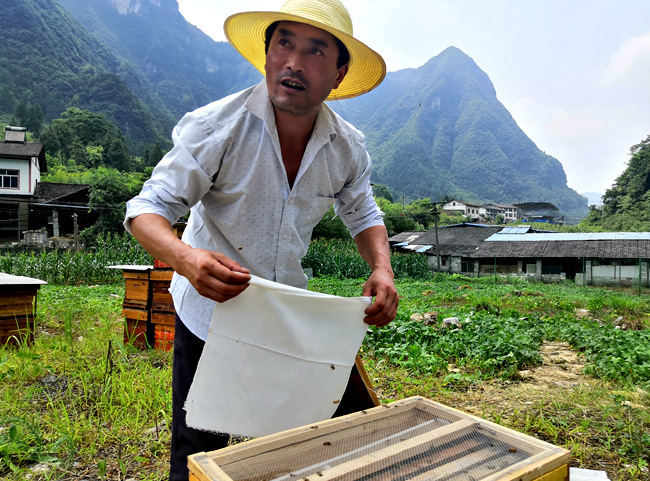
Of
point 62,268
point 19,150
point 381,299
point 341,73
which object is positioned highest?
point 19,150

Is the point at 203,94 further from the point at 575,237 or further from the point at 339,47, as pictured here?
the point at 339,47

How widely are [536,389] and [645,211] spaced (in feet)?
166

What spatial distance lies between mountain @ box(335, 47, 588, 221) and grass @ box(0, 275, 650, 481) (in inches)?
3494

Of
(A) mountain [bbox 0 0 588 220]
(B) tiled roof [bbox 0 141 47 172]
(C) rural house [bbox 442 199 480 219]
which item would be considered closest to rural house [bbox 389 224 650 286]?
(B) tiled roof [bbox 0 141 47 172]

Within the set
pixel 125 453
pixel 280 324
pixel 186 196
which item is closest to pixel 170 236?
pixel 186 196

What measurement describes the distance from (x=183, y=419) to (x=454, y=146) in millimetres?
135533

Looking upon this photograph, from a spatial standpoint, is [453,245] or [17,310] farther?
[453,245]

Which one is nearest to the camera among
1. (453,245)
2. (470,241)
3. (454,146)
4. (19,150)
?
(19,150)

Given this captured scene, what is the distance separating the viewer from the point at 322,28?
132 cm

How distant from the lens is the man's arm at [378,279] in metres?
1.28

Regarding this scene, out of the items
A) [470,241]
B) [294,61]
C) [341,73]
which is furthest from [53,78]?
[294,61]

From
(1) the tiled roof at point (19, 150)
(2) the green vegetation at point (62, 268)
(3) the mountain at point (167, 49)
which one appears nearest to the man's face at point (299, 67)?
(2) the green vegetation at point (62, 268)

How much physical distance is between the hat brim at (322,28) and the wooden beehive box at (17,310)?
345 centimetres

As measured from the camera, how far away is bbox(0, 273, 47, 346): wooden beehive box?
386 cm
